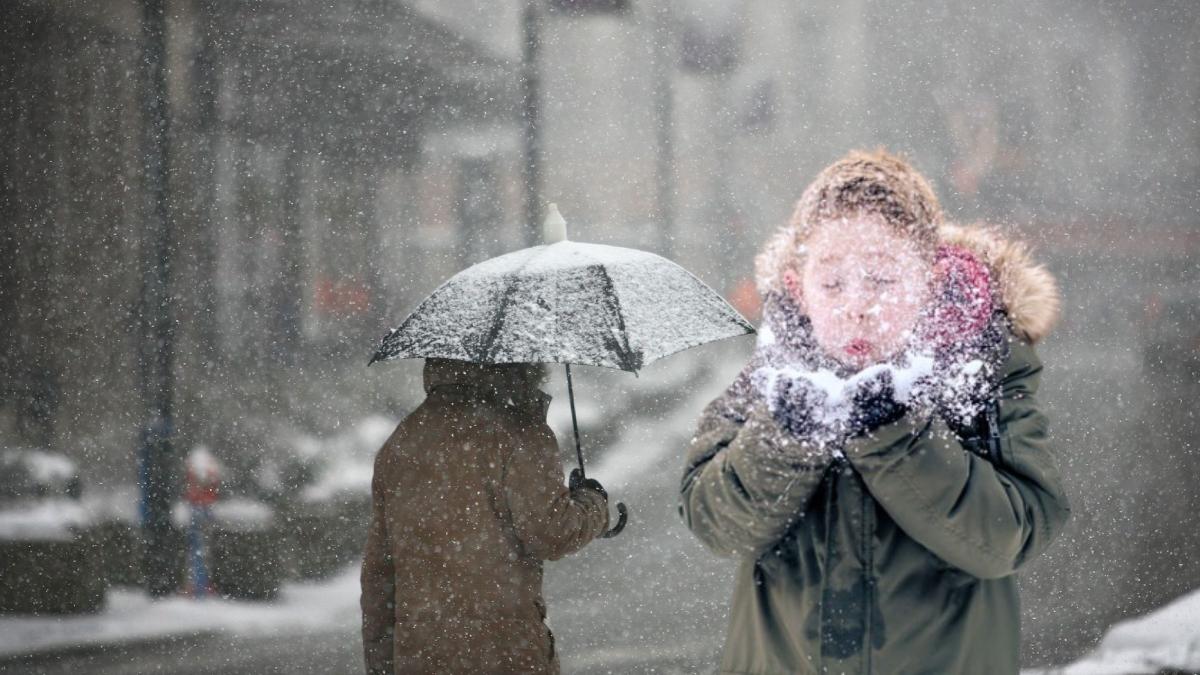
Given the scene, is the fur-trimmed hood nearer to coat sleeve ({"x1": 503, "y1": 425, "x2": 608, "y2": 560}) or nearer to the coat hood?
the coat hood

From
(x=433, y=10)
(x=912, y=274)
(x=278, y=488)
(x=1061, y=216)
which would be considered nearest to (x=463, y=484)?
(x=912, y=274)

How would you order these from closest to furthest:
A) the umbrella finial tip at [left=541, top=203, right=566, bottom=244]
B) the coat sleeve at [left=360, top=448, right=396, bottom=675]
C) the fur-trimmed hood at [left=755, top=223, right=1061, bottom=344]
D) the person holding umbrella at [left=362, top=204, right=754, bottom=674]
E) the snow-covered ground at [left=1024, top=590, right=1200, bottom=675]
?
the fur-trimmed hood at [left=755, top=223, right=1061, bottom=344]
the person holding umbrella at [left=362, top=204, right=754, bottom=674]
the coat sleeve at [left=360, top=448, right=396, bottom=675]
the umbrella finial tip at [left=541, top=203, right=566, bottom=244]
the snow-covered ground at [left=1024, top=590, right=1200, bottom=675]

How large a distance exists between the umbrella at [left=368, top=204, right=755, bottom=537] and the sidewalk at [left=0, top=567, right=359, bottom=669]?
15.1 feet

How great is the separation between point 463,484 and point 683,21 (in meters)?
6.91

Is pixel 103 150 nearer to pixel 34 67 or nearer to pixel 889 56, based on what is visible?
pixel 34 67

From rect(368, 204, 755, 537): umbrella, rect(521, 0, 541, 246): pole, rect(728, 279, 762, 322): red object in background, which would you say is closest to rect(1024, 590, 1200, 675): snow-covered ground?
rect(728, 279, 762, 322): red object in background

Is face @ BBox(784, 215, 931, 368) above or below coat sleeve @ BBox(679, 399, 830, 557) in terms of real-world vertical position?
above

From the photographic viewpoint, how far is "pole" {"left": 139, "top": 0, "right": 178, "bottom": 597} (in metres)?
7.23

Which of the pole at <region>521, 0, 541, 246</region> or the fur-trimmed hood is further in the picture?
the pole at <region>521, 0, 541, 246</region>

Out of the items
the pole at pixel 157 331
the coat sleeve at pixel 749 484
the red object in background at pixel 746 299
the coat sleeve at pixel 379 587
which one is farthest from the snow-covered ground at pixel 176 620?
the coat sleeve at pixel 749 484

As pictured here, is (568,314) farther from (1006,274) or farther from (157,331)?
(157,331)

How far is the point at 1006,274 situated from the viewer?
7.23 feet

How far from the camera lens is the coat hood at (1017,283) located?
86.0 inches

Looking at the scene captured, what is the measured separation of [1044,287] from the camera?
2219 mm
